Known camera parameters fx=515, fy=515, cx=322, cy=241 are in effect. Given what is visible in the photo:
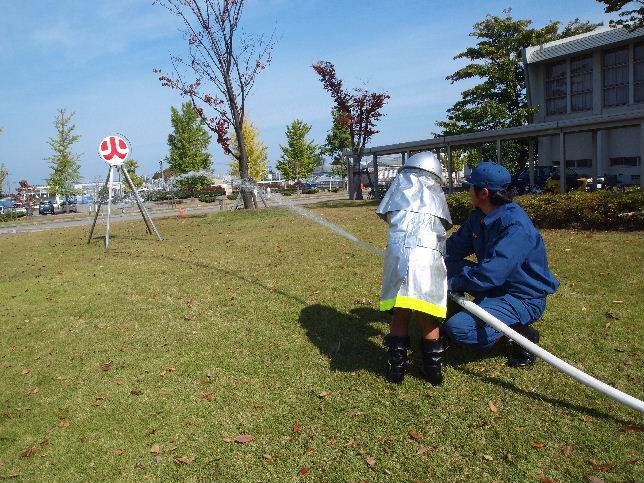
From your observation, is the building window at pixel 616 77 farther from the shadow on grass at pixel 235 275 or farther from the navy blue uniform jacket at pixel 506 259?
the navy blue uniform jacket at pixel 506 259

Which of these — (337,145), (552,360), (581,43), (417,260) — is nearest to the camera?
(552,360)

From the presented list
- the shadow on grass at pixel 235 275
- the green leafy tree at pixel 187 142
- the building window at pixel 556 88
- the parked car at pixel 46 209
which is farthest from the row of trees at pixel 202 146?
the shadow on grass at pixel 235 275

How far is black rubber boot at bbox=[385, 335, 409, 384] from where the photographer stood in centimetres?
427

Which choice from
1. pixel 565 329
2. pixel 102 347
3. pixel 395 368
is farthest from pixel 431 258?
pixel 102 347

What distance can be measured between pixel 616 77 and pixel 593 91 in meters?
1.18

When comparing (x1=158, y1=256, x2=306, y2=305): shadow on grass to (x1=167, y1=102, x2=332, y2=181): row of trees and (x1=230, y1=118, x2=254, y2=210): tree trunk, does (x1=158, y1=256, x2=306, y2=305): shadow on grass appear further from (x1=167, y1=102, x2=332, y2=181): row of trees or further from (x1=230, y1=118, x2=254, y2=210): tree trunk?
(x1=167, y1=102, x2=332, y2=181): row of trees

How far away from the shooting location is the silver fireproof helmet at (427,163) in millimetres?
4301

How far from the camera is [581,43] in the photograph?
26.5 meters

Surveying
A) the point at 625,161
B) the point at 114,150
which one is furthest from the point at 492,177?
the point at 625,161

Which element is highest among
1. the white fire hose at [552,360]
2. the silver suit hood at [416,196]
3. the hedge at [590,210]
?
the silver suit hood at [416,196]

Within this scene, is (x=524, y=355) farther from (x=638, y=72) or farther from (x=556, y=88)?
(x=556, y=88)

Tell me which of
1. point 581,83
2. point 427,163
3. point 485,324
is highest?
point 581,83

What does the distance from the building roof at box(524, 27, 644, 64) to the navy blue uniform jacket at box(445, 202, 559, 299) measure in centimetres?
2439

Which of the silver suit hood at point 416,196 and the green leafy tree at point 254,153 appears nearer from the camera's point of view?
the silver suit hood at point 416,196
